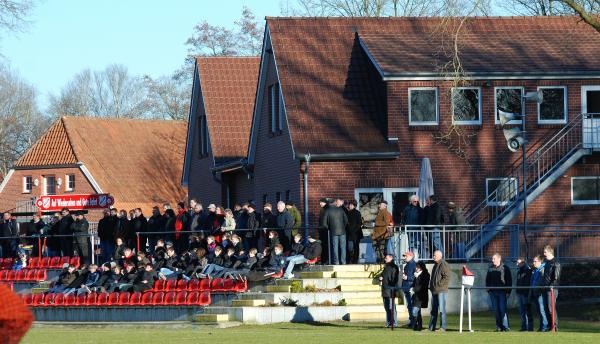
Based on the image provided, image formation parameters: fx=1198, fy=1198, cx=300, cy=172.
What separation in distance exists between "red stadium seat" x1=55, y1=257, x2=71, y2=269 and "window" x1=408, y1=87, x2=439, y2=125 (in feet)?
36.4

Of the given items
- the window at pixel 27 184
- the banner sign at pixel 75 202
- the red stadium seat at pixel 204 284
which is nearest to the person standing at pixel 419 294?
the red stadium seat at pixel 204 284

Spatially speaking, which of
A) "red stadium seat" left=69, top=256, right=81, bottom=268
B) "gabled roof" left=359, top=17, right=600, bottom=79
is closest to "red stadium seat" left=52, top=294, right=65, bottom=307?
"red stadium seat" left=69, top=256, right=81, bottom=268

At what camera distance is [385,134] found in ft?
117

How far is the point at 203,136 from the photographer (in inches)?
1919

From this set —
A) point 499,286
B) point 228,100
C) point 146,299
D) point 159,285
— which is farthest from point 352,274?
point 228,100

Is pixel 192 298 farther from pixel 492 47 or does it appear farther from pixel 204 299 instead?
pixel 492 47

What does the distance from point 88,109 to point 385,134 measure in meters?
73.1

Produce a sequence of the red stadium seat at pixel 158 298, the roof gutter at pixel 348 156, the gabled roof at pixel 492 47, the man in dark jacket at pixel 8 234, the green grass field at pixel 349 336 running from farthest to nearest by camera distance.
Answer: the man in dark jacket at pixel 8 234 < the gabled roof at pixel 492 47 < the roof gutter at pixel 348 156 < the red stadium seat at pixel 158 298 < the green grass field at pixel 349 336

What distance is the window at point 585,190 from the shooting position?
35.4m

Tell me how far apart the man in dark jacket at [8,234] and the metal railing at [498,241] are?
48.6 ft

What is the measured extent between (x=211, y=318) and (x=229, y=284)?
2019 mm

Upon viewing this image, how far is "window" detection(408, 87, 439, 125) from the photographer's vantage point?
35.4m

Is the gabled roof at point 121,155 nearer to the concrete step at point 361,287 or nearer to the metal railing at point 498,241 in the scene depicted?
the metal railing at point 498,241

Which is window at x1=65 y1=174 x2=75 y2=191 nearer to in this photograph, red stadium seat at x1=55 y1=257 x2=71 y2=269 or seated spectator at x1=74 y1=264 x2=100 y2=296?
red stadium seat at x1=55 y1=257 x2=71 y2=269
